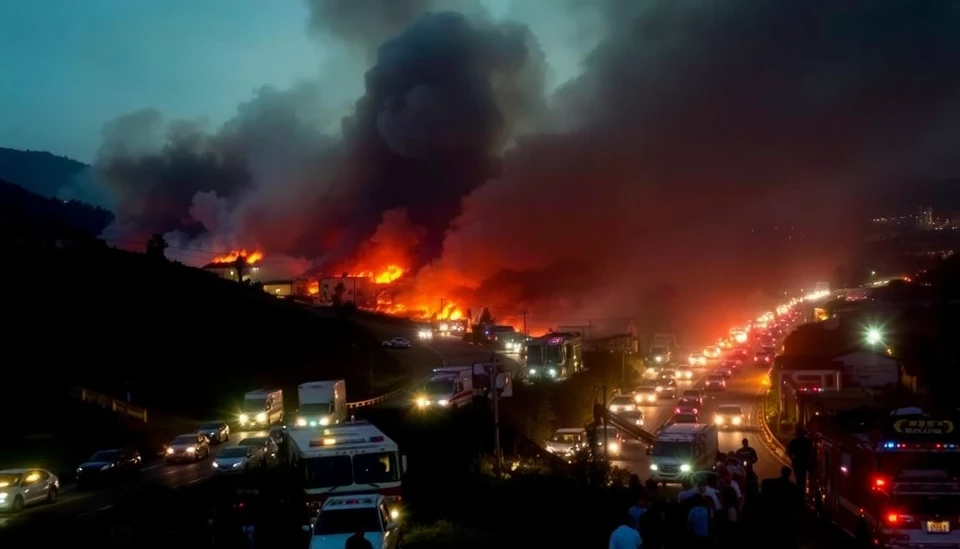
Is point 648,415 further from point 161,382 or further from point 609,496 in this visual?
point 609,496

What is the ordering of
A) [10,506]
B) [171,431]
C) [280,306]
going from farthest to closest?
1. [280,306]
2. [171,431]
3. [10,506]

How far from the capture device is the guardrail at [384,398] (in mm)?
44862

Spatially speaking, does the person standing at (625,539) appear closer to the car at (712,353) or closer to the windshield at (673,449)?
the windshield at (673,449)

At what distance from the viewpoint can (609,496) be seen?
59.6ft

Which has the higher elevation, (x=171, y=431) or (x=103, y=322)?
(x=103, y=322)

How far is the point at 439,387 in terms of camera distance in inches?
1553

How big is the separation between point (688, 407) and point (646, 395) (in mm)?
11502

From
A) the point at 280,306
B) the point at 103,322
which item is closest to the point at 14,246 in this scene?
the point at 103,322

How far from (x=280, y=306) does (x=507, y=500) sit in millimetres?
50279

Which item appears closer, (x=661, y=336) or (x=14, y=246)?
(x=14, y=246)

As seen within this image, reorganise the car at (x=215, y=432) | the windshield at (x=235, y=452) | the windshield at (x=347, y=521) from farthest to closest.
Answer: the car at (x=215, y=432) → the windshield at (x=235, y=452) → the windshield at (x=347, y=521)

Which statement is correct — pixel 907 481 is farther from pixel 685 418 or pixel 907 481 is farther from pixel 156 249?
pixel 156 249

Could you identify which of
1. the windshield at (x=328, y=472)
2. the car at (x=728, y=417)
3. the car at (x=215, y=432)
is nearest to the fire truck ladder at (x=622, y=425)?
the car at (x=728, y=417)

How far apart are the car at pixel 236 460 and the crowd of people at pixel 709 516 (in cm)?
1580
